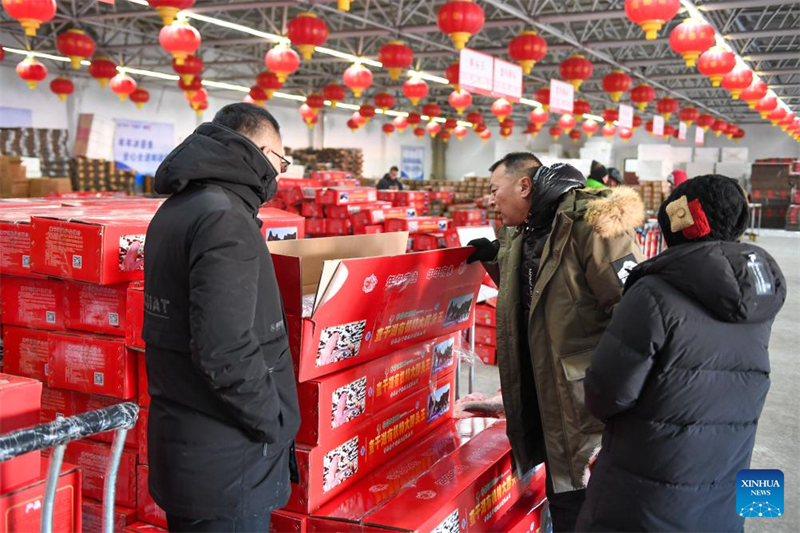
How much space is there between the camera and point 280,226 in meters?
3.24

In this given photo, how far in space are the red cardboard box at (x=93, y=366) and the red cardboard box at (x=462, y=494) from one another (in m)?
0.94

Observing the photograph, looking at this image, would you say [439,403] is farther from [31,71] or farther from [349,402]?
[31,71]

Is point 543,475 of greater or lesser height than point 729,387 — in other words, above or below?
below

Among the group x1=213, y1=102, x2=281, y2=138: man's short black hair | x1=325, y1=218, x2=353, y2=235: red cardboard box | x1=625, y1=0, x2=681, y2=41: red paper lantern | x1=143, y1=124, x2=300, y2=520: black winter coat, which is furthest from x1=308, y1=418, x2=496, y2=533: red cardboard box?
x1=325, y1=218, x2=353, y2=235: red cardboard box

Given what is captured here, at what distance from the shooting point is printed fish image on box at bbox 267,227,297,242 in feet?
10.4

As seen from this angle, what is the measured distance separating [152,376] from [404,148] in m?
32.9

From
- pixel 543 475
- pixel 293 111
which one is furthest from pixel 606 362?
pixel 293 111

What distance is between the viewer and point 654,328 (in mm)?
1647

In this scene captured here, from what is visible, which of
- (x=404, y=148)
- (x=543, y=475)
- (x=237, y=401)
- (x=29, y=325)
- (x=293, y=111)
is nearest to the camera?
(x=237, y=401)

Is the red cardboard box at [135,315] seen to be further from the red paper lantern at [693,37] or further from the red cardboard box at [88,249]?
the red paper lantern at [693,37]

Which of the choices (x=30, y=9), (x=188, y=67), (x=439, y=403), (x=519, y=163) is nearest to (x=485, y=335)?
(x=439, y=403)

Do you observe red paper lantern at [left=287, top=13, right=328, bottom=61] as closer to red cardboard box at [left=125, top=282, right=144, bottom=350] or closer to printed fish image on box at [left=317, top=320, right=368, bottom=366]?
red cardboard box at [left=125, top=282, right=144, bottom=350]

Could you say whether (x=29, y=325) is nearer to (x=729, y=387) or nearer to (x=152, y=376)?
(x=152, y=376)

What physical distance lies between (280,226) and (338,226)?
257 inches
